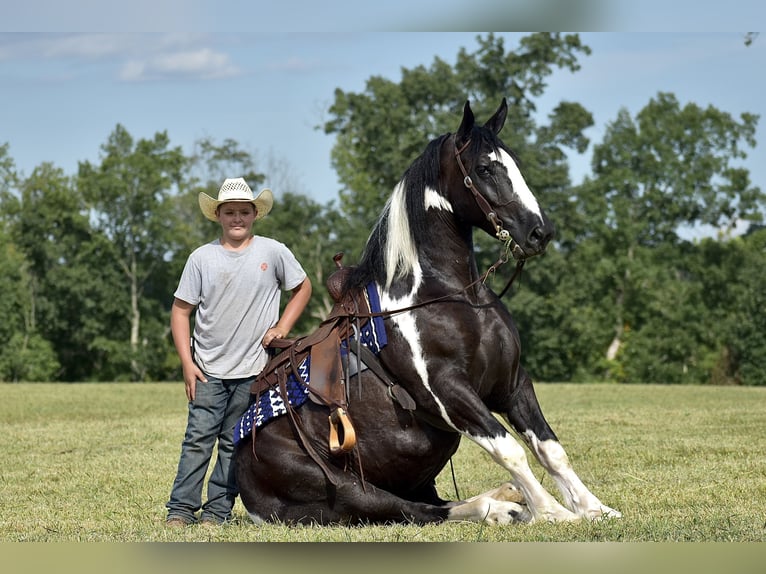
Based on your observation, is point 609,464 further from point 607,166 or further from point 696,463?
point 607,166

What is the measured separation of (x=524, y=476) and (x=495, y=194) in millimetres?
1665

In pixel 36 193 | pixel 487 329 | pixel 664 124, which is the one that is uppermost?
pixel 664 124

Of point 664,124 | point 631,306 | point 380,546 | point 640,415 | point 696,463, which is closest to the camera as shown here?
point 380,546

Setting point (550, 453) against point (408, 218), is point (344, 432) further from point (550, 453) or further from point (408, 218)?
point (408, 218)

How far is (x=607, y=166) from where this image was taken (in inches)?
1973

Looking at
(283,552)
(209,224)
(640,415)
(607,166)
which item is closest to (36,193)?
(209,224)

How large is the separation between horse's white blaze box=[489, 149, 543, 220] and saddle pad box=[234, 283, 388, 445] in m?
1.11

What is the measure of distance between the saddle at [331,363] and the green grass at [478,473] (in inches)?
25.0

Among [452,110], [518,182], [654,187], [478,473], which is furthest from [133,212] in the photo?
[518,182]

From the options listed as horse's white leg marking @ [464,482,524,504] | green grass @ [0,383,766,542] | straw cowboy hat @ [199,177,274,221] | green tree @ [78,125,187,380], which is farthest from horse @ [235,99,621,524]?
green tree @ [78,125,187,380]

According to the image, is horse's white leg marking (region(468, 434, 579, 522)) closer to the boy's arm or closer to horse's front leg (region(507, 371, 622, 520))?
horse's front leg (region(507, 371, 622, 520))

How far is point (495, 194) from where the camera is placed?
6.11 m

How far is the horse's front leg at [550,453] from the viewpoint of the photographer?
20.4ft

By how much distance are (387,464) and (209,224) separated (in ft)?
144
